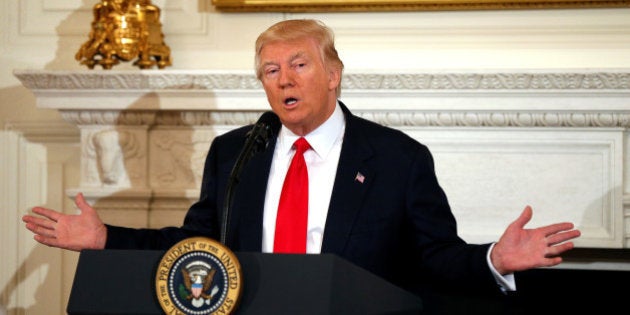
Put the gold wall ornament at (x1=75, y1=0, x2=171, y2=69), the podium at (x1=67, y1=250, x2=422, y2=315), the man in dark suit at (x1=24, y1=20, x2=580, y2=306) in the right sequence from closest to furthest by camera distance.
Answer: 1. the podium at (x1=67, y1=250, x2=422, y2=315)
2. the man in dark suit at (x1=24, y1=20, x2=580, y2=306)
3. the gold wall ornament at (x1=75, y1=0, x2=171, y2=69)

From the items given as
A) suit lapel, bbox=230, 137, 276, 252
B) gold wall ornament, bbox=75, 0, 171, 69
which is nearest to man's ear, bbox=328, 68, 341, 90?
suit lapel, bbox=230, 137, 276, 252

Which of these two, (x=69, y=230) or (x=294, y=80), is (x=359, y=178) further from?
(x=69, y=230)

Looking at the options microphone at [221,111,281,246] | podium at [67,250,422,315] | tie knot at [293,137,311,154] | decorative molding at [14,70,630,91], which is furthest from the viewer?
decorative molding at [14,70,630,91]

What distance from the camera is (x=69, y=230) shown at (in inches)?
89.3

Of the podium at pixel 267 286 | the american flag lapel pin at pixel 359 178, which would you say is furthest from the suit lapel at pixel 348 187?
the podium at pixel 267 286

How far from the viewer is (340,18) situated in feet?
12.0

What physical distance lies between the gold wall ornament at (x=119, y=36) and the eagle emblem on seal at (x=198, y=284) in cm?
191

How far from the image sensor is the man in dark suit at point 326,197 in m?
2.34

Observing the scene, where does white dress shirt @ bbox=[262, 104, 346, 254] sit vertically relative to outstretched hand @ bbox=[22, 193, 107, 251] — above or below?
above

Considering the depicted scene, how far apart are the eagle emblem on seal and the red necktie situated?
65 cm

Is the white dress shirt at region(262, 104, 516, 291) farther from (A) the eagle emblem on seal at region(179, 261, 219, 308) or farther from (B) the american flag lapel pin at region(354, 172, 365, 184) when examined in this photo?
(A) the eagle emblem on seal at region(179, 261, 219, 308)

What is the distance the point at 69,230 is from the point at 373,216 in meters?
0.74

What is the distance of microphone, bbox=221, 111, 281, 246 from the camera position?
1934 mm

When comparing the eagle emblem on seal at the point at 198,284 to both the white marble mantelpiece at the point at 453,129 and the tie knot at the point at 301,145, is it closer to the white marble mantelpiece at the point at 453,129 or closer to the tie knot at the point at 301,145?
the tie knot at the point at 301,145
